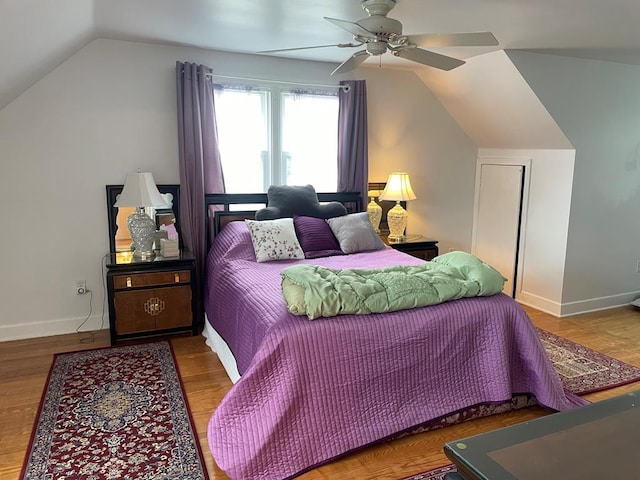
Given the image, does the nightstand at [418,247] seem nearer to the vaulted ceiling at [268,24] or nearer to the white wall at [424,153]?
the white wall at [424,153]

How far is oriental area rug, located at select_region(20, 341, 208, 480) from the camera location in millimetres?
2238

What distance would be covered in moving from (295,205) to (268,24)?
152 cm

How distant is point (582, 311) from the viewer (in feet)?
15.6

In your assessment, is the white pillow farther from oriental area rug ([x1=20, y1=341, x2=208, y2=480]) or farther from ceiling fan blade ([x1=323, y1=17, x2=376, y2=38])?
ceiling fan blade ([x1=323, y1=17, x2=376, y2=38])

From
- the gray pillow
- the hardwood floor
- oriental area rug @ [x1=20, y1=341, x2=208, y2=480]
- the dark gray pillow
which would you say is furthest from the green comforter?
the dark gray pillow

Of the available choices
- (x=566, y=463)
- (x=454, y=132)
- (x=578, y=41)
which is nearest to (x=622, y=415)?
(x=566, y=463)

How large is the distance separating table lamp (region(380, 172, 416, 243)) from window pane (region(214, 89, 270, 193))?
1215 millimetres

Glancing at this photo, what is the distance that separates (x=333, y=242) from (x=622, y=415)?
2794 millimetres

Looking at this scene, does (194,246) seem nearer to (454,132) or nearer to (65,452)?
(65,452)

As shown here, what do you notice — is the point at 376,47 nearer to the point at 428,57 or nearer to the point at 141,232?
the point at 428,57

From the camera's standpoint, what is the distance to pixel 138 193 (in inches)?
145

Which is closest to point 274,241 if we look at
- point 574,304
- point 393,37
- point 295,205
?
point 295,205

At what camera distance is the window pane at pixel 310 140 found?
4.49 meters

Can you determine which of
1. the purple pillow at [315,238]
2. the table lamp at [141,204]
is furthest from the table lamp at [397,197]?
the table lamp at [141,204]
